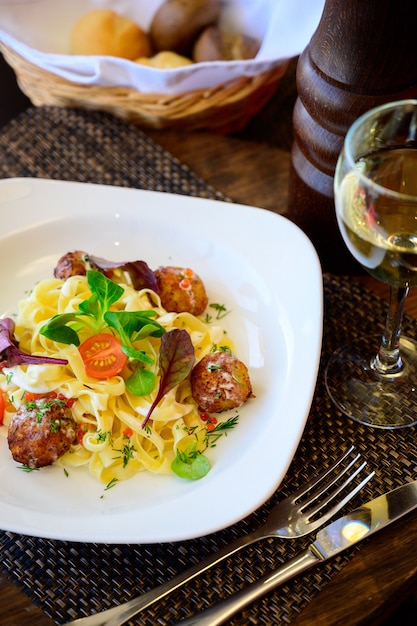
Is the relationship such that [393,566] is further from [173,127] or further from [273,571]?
[173,127]

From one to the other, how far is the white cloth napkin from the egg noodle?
111cm

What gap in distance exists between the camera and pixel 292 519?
195 cm

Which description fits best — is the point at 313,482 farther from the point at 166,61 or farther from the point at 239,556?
the point at 166,61

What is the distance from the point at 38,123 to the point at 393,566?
2.27m

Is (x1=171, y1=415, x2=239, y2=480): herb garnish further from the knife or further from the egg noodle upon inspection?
the knife

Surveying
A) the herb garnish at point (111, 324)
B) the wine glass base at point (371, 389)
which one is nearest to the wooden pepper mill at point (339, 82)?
the wine glass base at point (371, 389)

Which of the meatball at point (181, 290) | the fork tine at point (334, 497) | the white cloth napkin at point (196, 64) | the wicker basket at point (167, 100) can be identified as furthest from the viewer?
the wicker basket at point (167, 100)

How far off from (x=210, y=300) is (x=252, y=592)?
975mm

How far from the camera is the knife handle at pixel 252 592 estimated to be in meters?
1.79

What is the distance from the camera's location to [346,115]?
2246mm

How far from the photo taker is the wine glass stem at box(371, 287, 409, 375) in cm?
211

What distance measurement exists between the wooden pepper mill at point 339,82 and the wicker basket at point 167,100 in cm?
64

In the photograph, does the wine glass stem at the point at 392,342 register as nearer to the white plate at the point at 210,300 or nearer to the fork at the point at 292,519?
the white plate at the point at 210,300

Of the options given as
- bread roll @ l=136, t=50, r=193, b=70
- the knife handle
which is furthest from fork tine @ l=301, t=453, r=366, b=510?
bread roll @ l=136, t=50, r=193, b=70
